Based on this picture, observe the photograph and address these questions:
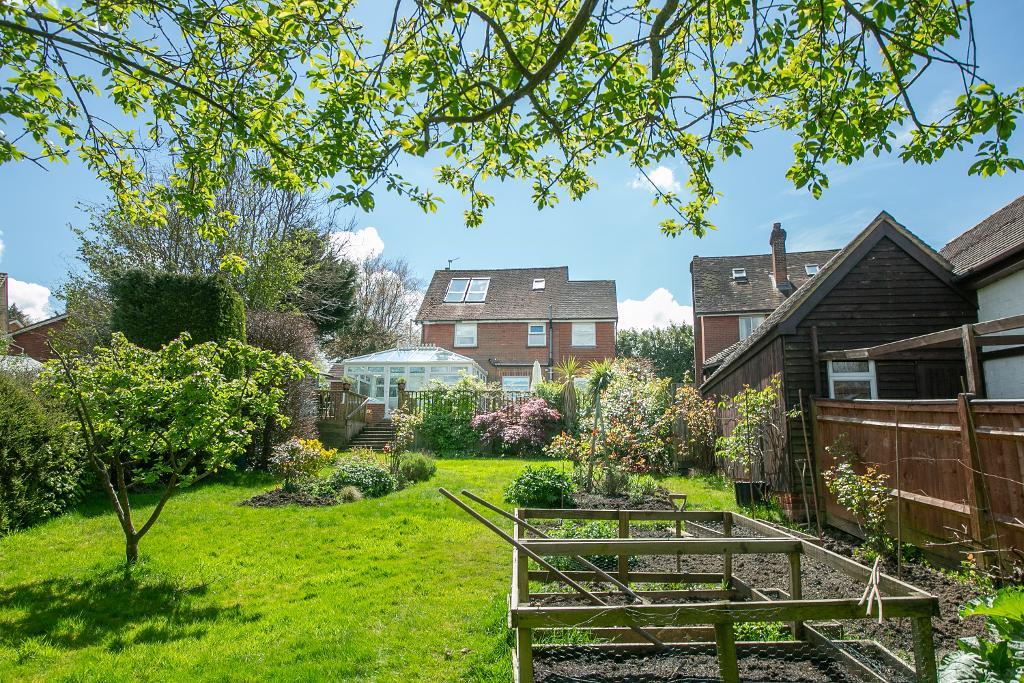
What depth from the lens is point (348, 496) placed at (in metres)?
10.6

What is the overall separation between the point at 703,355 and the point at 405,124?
80.1 feet

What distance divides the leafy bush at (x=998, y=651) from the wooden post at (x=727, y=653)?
0.72m

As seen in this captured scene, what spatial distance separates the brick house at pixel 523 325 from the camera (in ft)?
96.6

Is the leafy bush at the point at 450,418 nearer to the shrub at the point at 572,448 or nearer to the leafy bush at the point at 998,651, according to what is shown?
the shrub at the point at 572,448

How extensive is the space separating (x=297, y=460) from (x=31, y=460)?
4357 mm

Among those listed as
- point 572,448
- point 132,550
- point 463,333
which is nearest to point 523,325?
point 463,333

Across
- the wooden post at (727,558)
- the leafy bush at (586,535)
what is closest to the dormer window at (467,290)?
the leafy bush at (586,535)

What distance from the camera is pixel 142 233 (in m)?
18.2

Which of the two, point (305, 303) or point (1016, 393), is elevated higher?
point (305, 303)

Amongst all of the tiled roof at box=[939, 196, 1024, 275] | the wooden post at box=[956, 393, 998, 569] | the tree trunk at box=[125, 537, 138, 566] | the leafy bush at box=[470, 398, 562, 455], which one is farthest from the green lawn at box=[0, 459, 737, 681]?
the tiled roof at box=[939, 196, 1024, 275]

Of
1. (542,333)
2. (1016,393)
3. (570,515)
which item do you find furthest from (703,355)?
(570,515)

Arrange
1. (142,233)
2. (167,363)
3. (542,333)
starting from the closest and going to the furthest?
1. (167,363)
2. (142,233)
3. (542,333)

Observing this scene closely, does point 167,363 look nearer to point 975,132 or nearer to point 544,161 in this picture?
point 544,161

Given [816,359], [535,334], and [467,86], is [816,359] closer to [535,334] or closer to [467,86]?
[467,86]
